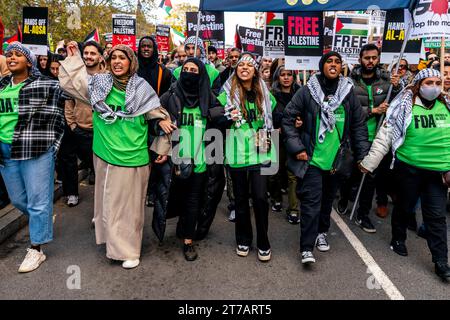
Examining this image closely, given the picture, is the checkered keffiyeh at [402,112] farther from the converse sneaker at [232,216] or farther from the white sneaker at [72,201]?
the white sneaker at [72,201]

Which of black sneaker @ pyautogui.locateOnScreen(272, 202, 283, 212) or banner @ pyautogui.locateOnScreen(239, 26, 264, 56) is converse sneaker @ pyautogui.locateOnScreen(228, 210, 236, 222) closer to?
black sneaker @ pyautogui.locateOnScreen(272, 202, 283, 212)

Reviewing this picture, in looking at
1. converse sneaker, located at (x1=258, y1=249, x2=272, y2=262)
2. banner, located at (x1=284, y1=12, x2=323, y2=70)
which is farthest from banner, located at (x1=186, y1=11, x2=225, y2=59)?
converse sneaker, located at (x1=258, y1=249, x2=272, y2=262)

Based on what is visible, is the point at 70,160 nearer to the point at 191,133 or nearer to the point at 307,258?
the point at 191,133

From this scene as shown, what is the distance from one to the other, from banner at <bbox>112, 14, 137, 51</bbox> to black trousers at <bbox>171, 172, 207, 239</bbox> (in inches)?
259

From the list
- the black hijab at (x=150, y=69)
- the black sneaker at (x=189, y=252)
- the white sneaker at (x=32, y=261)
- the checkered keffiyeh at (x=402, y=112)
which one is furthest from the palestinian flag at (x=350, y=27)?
the white sneaker at (x=32, y=261)

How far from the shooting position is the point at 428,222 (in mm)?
3611

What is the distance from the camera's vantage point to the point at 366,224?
4.62 meters

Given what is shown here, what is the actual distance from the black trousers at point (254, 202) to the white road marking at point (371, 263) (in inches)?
41.3

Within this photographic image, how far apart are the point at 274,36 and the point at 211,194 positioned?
384 centimetres

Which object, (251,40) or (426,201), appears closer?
(426,201)

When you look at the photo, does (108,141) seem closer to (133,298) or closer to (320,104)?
(133,298)

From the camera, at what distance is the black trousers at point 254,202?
3643mm

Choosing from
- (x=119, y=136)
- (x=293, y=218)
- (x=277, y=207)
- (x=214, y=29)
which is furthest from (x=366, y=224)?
(x=214, y=29)

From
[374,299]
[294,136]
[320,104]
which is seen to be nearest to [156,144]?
[294,136]
